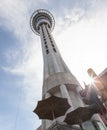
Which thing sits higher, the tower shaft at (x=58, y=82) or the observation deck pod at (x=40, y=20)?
the observation deck pod at (x=40, y=20)

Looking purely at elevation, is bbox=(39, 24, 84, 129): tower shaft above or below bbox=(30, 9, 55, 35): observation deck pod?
below

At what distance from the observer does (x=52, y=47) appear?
34312 millimetres

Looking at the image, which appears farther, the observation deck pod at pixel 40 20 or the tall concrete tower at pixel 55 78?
the observation deck pod at pixel 40 20

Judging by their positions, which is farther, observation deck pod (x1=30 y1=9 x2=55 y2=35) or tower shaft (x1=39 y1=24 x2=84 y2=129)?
observation deck pod (x1=30 y1=9 x2=55 y2=35)

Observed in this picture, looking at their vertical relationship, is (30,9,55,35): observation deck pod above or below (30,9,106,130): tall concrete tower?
above

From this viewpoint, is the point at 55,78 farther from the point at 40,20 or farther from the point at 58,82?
the point at 40,20

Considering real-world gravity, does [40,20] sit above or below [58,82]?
above

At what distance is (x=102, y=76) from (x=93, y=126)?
20.1 ft

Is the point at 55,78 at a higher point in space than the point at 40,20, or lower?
lower

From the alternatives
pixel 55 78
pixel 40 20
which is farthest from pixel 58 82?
pixel 40 20

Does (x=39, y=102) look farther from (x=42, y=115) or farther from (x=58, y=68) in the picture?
(x=58, y=68)

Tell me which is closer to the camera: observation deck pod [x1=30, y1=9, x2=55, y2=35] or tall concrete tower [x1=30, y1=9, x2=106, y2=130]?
tall concrete tower [x1=30, y1=9, x2=106, y2=130]

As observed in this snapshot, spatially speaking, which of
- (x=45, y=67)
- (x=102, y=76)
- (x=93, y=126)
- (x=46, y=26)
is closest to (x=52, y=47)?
(x=45, y=67)

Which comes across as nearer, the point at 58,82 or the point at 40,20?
the point at 58,82
